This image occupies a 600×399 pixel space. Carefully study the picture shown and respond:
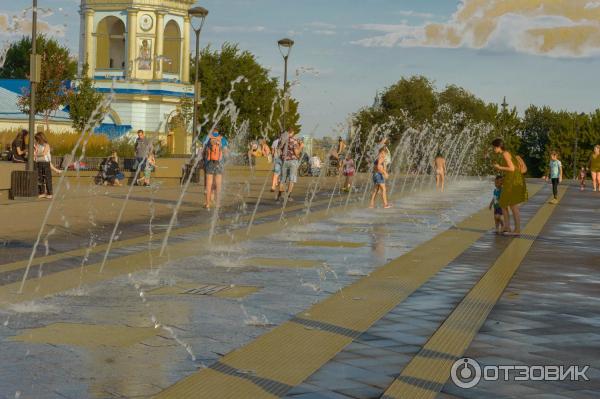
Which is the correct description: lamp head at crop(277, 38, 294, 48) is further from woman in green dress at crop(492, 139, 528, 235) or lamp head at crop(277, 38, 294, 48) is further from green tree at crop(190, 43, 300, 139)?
green tree at crop(190, 43, 300, 139)

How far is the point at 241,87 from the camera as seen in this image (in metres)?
97.7

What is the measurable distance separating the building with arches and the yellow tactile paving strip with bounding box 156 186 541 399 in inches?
2687

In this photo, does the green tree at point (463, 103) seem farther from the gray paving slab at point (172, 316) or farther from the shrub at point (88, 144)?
the gray paving slab at point (172, 316)

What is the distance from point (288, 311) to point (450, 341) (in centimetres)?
176

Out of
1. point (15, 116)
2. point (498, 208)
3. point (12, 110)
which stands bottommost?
point (498, 208)

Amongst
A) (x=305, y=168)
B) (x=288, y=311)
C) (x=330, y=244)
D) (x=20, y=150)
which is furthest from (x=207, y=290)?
(x=305, y=168)

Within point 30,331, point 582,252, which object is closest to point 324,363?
point 30,331

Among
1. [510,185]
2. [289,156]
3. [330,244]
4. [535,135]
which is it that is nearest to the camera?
[330,244]

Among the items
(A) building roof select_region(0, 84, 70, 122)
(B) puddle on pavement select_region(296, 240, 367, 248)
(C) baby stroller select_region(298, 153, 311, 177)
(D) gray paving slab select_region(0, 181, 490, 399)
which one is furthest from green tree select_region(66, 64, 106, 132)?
(D) gray paving slab select_region(0, 181, 490, 399)

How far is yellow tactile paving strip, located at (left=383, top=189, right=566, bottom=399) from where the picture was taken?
6.21 m

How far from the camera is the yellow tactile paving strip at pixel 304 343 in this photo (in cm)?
616

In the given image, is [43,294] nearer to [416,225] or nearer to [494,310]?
[494,310]

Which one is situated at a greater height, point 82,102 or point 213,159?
point 82,102

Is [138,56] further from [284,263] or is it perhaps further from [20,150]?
[284,263]
